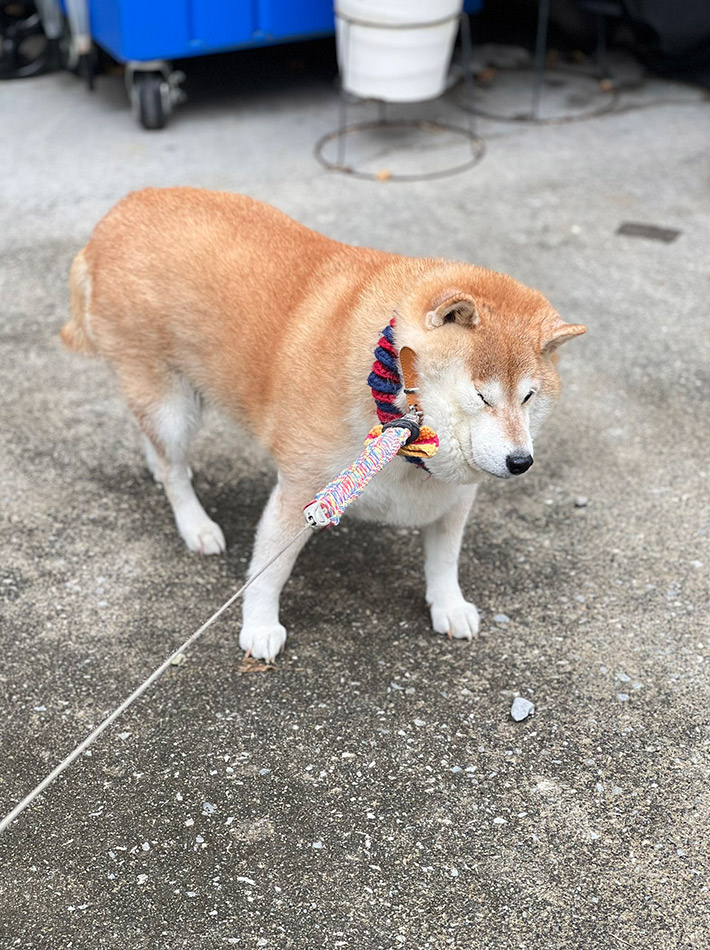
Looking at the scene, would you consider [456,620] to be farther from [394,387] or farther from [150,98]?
[150,98]

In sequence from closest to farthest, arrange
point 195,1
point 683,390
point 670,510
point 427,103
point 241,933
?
point 241,933 → point 670,510 → point 683,390 → point 195,1 → point 427,103

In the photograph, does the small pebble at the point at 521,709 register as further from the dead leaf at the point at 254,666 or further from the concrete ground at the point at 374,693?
the dead leaf at the point at 254,666

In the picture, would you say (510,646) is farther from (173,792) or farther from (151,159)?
(151,159)

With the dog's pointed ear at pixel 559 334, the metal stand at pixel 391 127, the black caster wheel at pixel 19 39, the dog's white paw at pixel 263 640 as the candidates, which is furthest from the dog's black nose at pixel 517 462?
the black caster wheel at pixel 19 39

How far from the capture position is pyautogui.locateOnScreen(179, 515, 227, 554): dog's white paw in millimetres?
3213

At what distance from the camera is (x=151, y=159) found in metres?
5.98

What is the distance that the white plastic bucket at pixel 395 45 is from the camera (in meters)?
5.51

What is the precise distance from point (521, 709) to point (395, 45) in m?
4.14

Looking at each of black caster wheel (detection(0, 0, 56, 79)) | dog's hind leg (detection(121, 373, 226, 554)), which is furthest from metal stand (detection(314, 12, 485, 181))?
dog's hind leg (detection(121, 373, 226, 554))

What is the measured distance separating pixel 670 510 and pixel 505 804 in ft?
4.59

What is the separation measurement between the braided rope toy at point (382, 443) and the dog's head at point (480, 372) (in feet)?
0.11

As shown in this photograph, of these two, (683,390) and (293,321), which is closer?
(293,321)

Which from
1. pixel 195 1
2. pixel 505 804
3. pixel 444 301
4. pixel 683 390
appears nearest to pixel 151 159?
pixel 195 1

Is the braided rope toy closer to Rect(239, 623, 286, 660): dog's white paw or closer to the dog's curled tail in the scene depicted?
Rect(239, 623, 286, 660): dog's white paw
